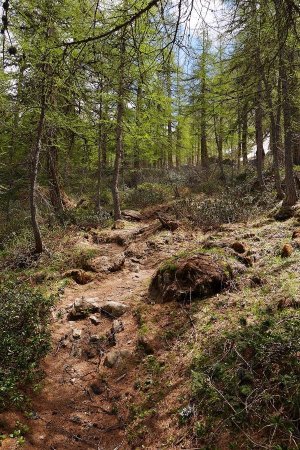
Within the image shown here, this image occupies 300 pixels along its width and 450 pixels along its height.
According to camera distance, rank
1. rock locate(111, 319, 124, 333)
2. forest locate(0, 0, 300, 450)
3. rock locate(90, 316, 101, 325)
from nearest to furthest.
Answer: forest locate(0, 0, 300, 450), rock locate(111, 319, 124, 333), rock locate(90, 316, 101, 325)

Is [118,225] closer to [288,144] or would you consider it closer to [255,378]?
[288,144]

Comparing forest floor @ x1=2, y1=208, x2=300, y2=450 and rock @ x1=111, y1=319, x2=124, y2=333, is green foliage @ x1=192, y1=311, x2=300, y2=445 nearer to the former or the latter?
forest floor @ x1=2, y1=208, x2=300, y2=450

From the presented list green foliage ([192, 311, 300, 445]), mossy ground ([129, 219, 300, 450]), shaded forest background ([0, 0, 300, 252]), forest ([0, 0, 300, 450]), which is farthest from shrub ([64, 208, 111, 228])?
green foliage ([192, 311, 300, 445])

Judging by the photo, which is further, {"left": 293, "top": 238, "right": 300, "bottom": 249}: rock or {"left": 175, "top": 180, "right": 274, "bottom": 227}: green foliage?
{"left": 175, "top": 180, "right": 274, "bottom": 227}: green foliage

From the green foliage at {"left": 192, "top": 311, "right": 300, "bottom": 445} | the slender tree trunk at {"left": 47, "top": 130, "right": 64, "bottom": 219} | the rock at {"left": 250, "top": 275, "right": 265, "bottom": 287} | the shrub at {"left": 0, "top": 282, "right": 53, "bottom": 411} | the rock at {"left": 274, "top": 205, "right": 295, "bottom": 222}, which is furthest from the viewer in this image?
the slender tree trunk at {"left": 47, "top": 130, "right": 64, "bottom": 219}

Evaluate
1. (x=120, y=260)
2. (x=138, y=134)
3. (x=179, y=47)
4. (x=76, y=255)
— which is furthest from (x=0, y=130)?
(x=179, y=47)

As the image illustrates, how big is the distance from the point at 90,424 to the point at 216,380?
1663mm

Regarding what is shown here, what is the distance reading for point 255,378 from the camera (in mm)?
Result: 3680

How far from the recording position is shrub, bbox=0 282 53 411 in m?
4.16

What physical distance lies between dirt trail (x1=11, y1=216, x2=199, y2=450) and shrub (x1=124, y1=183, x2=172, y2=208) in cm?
1036

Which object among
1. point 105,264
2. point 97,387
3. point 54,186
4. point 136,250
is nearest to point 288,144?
point 136,250

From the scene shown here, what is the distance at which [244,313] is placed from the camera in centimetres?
509

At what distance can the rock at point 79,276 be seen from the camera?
8.08 metres

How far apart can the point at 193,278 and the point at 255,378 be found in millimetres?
2711
